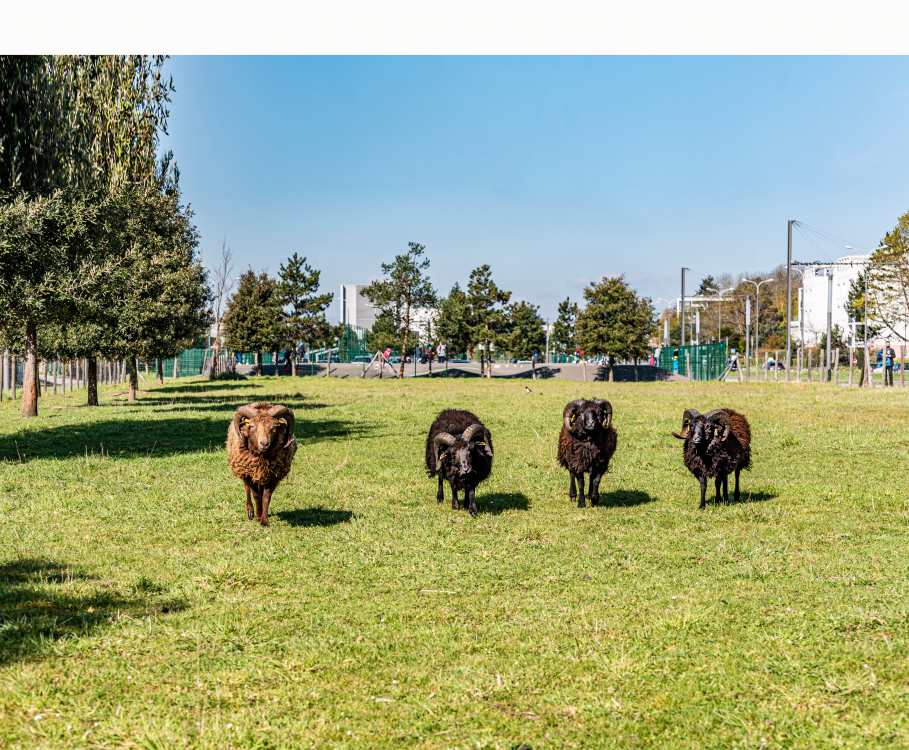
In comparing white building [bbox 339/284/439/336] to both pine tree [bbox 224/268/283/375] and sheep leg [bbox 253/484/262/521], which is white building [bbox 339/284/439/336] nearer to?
pine tree [bbox 224/268/283/375]

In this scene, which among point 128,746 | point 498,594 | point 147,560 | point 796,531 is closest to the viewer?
point 128,746

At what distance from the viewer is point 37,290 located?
53.0 ft

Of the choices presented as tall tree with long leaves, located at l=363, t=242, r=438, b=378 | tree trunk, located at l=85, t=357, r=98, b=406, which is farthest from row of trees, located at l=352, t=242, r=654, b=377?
tree trunk, located at l=85, t=357, r=98, b=406

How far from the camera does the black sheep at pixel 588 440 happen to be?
39.7 ft

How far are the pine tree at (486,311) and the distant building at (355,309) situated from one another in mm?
64858

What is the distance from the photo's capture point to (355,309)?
144125 mm

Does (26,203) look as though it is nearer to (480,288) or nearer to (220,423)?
(220,423)

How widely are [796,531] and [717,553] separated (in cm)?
197

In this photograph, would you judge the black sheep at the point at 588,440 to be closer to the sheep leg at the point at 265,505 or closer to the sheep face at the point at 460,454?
the sheep face at the point at 460,454

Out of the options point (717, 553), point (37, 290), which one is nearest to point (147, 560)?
point (717, 553)

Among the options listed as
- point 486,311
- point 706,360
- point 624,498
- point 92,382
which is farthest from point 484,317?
point 624,498

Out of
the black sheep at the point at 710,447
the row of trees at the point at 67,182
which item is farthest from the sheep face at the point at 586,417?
the row of trees at the point at 67,182

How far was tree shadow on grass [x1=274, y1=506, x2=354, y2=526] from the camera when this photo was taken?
1098cm

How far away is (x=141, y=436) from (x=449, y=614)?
16.5m
